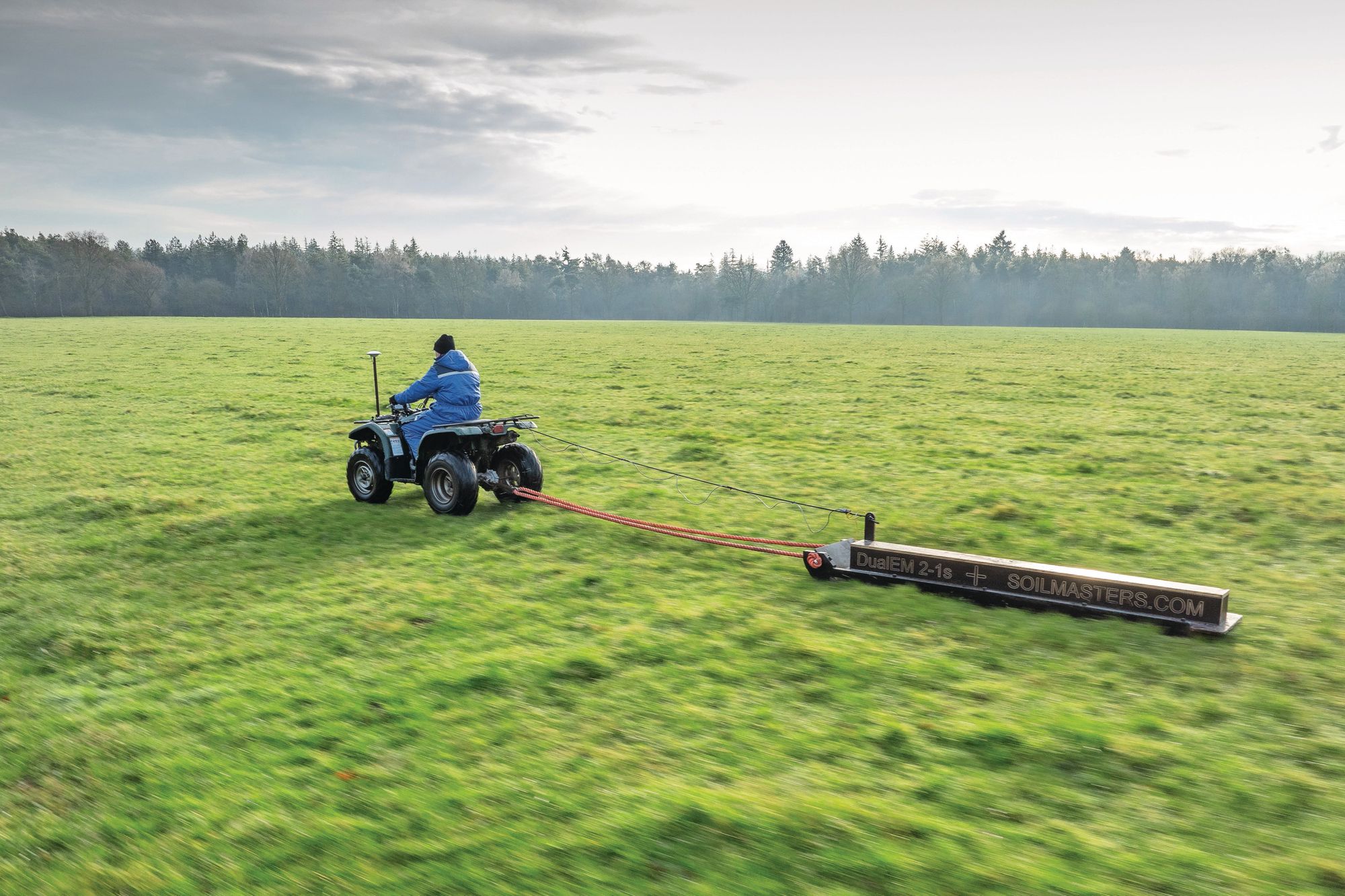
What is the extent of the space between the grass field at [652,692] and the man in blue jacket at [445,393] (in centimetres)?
122

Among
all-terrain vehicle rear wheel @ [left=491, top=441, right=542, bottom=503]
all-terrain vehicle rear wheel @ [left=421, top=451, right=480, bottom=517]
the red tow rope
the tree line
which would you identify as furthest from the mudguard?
the tree line

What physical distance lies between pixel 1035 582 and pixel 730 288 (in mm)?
171165

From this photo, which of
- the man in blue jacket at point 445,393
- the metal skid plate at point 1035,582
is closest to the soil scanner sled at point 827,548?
the metal skid plate at point 1035,582

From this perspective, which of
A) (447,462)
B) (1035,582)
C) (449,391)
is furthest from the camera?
(449,391)

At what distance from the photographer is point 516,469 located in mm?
12078

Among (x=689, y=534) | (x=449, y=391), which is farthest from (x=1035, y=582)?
(x=449, y=391)

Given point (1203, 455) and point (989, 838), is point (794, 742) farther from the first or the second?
point (1203, 455)

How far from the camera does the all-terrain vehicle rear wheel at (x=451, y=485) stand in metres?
11.2

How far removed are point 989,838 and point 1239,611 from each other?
4.79 metres

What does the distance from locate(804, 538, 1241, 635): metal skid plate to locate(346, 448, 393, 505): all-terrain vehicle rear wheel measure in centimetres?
624

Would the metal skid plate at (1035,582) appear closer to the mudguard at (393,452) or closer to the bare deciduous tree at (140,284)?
the mudguard at (393,452)

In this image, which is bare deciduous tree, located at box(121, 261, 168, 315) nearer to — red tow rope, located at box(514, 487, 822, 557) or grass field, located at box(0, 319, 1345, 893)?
grass field, located at box(0, 319, 1345, 893)

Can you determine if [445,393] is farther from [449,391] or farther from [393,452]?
[393,452]

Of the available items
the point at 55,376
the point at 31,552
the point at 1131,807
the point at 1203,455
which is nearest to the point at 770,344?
the point at 55,376
